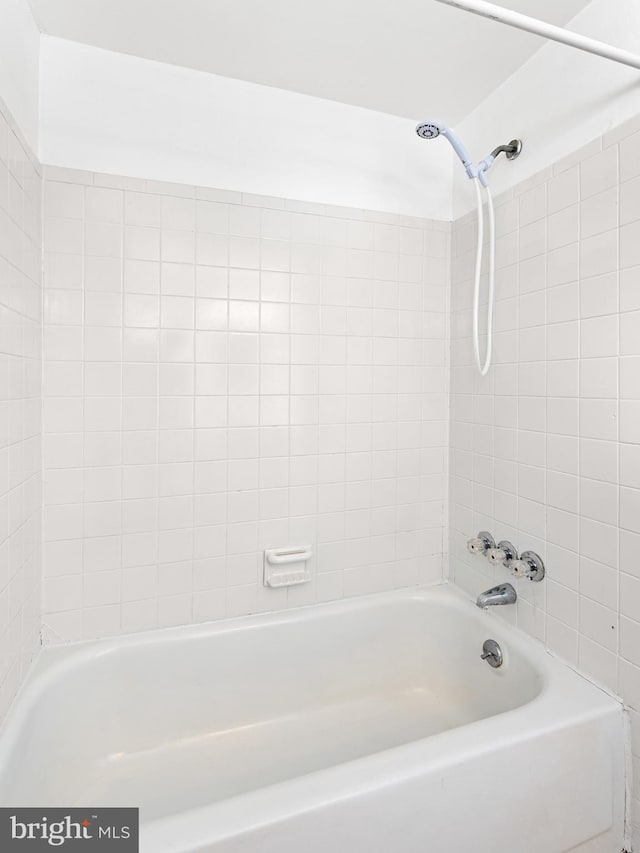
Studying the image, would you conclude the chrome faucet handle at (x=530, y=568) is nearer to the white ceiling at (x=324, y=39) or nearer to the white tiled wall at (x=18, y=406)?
the white tiled wall at (x=18, y=406)

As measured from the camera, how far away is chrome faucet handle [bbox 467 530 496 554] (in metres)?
1.55

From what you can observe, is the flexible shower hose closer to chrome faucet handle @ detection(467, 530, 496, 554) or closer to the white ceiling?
the white ceiling

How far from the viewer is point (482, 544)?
1.56 metres

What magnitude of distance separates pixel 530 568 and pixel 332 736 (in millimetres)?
878

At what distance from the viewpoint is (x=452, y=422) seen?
186 cm

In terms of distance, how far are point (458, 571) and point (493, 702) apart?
0.48 meters

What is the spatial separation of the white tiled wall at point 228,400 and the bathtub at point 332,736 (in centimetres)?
14

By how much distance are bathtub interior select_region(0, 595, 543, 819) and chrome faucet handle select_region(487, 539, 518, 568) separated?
0.26 meters

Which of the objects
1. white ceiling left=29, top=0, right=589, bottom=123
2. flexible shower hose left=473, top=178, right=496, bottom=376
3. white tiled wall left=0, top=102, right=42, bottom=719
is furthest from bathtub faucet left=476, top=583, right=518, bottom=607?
white ceiling left=29, top=0, right=589, bottom=123

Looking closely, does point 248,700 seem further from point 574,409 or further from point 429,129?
point 429,129


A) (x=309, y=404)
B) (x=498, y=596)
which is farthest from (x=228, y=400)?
(x=498, y=596)

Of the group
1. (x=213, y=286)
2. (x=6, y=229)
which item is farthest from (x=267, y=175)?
(x=6, y=229)

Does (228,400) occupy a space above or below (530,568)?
above

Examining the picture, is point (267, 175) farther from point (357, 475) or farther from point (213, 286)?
point (357, 475)
